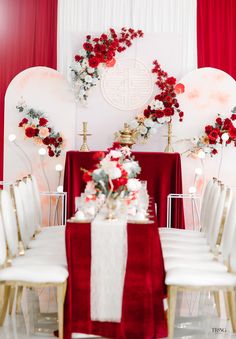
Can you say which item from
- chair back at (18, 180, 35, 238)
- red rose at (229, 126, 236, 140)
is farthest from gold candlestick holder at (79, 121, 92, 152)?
chair back at (18, 180, 35, 238)

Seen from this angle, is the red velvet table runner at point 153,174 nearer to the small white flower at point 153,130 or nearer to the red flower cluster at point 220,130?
the small white flower at point 153,130

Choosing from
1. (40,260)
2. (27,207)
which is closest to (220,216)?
(40,260)

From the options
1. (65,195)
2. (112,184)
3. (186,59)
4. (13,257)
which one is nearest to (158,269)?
(112,184)

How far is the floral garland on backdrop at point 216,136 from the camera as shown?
740 centimetres

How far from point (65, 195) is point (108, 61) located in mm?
1846

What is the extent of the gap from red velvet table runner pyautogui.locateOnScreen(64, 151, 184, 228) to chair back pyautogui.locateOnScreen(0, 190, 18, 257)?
8.85 feet

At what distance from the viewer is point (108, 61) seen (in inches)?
302

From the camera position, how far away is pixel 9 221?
4.22 m

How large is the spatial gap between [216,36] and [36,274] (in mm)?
5154

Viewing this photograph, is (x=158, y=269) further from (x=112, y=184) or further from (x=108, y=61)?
(x=108, y=61)

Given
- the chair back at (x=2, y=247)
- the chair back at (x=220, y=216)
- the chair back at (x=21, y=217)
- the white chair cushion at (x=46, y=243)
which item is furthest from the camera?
the white chair cushion at (x=46, y=243)

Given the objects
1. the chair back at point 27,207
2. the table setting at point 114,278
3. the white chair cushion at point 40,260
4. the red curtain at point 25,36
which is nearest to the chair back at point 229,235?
the table setting at point 114,278

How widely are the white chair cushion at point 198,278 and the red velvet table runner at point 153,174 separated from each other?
3196 mm

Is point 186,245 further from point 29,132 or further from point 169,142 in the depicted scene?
point 29,132
